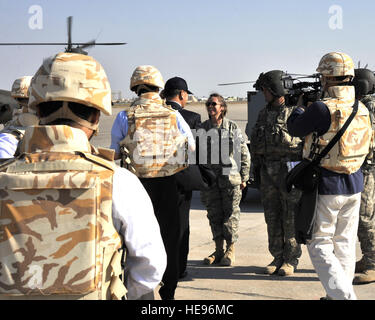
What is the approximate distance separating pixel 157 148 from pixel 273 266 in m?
2.12

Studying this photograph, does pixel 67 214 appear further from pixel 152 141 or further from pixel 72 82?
pixel 152 141

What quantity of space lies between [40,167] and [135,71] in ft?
9.91

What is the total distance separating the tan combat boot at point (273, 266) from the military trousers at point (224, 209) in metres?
0.58

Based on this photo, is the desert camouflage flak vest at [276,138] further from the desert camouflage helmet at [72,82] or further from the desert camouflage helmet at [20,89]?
the desert camouflage helmet at [72,82]

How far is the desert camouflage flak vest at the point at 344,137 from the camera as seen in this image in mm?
4527

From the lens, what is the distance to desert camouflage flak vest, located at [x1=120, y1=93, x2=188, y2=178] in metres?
4.84

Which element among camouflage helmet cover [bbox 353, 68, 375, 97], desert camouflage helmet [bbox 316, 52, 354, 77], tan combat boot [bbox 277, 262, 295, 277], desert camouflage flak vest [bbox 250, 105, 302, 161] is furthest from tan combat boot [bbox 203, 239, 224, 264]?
desert camouflage helmet [bbox 316, 52, 354, 77]

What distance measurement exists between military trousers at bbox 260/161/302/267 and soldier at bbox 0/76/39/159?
267cm

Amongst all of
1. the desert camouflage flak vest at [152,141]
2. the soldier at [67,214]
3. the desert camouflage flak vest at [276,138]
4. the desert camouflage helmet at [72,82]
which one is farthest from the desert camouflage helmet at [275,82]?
the soldier at [67,214]

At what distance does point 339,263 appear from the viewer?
4.48 meters

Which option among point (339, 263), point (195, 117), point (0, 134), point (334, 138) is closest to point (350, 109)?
point (334, 138)

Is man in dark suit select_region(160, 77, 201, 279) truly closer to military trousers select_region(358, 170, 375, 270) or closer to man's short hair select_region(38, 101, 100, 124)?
military trousers select_region(358, 170, 375, 270)

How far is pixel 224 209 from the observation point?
6734 millimetres

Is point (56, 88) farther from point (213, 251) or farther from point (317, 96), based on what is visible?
point (213, 251)
